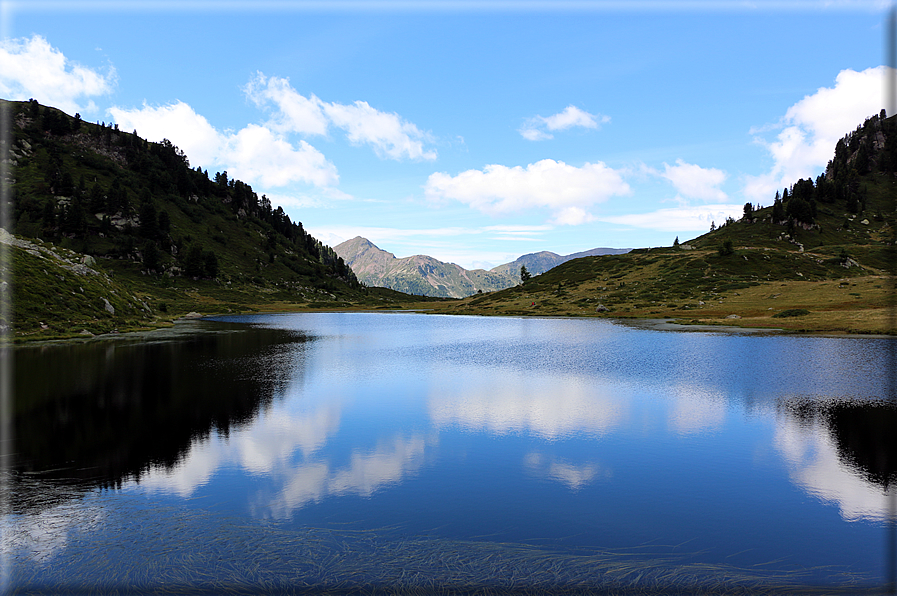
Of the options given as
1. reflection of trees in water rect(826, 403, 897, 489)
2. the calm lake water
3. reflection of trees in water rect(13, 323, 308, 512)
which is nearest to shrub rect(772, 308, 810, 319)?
the calm lake water

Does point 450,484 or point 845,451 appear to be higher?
point 845,451

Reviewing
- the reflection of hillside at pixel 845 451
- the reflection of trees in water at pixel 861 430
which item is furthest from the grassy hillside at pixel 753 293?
the reflection of hillside at pixel 845 451

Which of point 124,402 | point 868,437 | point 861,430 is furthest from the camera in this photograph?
point 124,402

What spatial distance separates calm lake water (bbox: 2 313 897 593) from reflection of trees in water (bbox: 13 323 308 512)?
0.23 m

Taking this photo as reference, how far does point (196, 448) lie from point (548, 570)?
64.0 feet

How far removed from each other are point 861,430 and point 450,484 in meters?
25.0

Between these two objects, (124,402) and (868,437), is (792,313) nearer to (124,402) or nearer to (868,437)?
(868,437)

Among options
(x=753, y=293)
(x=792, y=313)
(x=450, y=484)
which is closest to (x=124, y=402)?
(x=450, y=484)

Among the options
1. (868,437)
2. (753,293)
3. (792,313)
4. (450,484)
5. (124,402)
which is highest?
(753,293)

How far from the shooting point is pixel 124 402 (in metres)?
32.8

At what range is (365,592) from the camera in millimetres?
12352

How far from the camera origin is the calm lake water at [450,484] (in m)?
13.4

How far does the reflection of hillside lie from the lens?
18.3m

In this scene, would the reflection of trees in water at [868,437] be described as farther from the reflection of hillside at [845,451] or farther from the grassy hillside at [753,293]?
the grassy hillside at [753,293]
